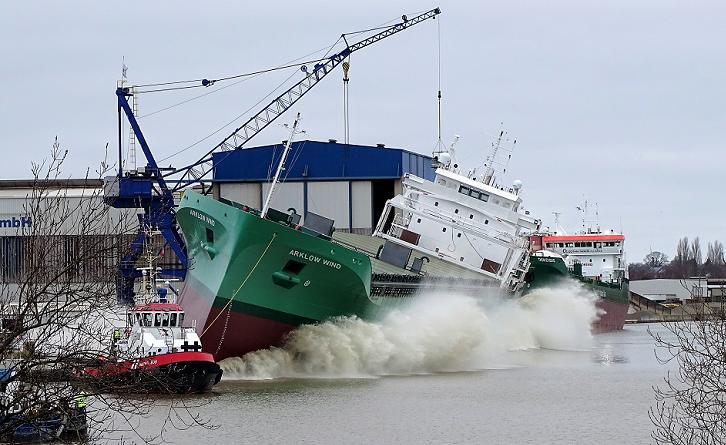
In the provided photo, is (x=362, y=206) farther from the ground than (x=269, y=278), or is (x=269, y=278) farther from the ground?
(x=362, y=206)

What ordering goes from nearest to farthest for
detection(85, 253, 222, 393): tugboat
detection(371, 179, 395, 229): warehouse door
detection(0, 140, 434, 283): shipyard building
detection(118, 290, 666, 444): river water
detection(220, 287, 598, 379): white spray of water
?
detection(118, 290, 666, 444): river water < detection(85, 253, 222, 393): tugboat < detection(220, 287, 598, 379): white spray of water < detection(0, 140, 434, 283): shipyard building < detection(371, 179, 395, 229): warehouse door

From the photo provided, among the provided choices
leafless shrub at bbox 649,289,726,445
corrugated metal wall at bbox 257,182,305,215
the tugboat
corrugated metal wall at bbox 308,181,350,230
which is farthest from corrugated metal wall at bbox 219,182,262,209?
leafless shrub at bbox 649,289,726,445

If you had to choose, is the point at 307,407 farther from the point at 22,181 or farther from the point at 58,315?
the point at 22,181

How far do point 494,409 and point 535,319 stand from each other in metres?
36.2

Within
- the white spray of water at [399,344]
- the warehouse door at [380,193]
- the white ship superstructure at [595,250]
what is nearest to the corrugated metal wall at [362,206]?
the warehouse door at [380,193]

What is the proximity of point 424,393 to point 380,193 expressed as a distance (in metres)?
34.3

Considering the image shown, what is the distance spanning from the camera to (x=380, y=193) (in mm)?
67438

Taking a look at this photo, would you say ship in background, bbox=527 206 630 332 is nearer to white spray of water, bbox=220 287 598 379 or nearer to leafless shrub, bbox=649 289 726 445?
white spray of water, bbox=220 287 598 379

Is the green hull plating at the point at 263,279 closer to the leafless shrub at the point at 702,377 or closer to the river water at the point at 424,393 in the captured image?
the river water at the point at 424,393

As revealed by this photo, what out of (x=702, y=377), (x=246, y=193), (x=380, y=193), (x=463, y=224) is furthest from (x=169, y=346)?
(x=380, y=193)

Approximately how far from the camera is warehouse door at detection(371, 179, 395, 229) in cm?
6650

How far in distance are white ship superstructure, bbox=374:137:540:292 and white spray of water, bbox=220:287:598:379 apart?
213cm

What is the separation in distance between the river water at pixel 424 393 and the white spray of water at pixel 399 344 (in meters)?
0.05

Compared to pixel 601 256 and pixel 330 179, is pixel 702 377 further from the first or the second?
pixel 601 256
